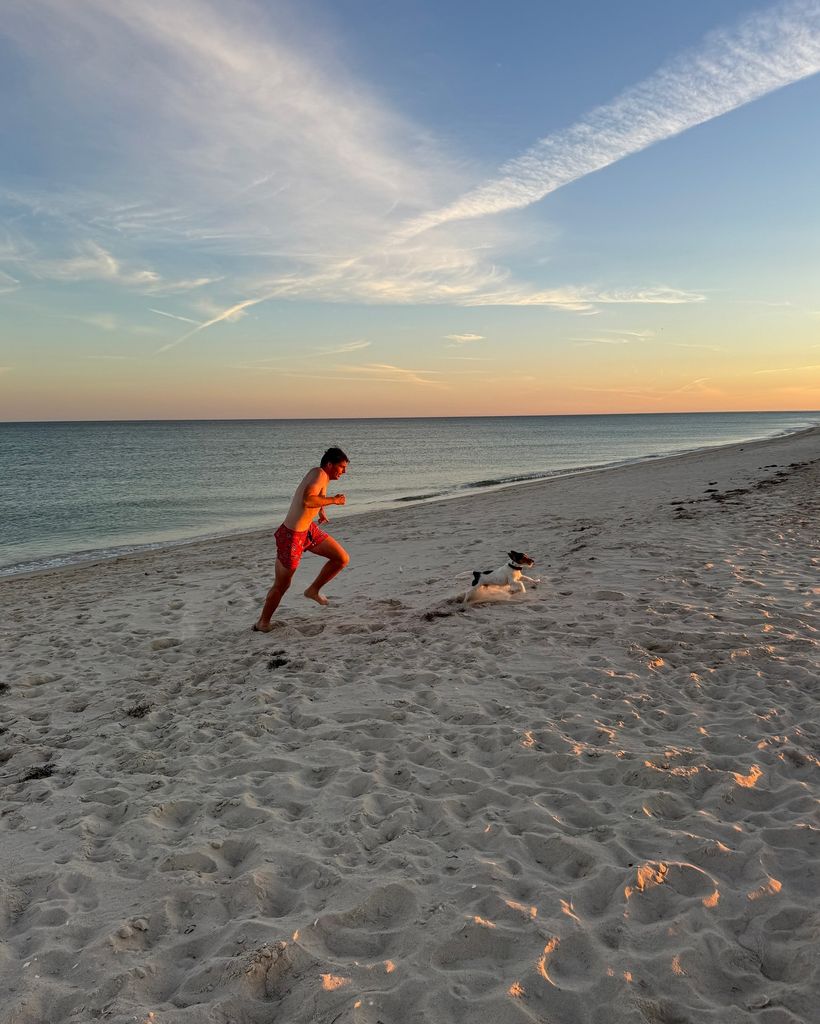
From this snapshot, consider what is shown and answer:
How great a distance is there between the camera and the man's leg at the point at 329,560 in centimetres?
723

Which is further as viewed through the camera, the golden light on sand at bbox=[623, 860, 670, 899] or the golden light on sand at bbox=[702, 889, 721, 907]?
the golden light on sand at bbox=[623, 860, 670, 899]

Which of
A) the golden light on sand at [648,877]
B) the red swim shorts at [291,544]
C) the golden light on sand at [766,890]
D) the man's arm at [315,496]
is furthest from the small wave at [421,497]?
the golden light on sand at [766,890]

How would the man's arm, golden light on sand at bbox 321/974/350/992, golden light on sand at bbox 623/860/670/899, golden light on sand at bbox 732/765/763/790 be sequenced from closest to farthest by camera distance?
1. golden light on sand at bbox 321/974/350/992
2. golden light on sand at bbox 623/860/670/899
3. golden light on sand at bbox 732/765/763/790
4. the man's arm

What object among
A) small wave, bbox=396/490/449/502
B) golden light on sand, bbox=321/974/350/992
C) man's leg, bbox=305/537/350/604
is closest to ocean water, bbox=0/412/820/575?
small wave, bbox=396/490/449/502

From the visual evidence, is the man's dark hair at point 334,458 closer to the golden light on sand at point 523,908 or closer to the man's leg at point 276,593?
the man's leg at point 276,593

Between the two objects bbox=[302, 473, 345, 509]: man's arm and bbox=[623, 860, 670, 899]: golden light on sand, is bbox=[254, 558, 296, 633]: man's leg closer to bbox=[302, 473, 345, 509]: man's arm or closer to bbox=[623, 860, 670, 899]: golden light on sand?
bbox=[302, 473, 345, 509]: man's arm

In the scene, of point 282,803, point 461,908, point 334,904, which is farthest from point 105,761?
point 461,908

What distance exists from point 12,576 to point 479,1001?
13.2m

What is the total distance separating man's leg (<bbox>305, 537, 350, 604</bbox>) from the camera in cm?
723

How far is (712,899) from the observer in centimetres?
276

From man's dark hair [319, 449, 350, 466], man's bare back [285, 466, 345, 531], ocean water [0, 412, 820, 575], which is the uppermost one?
man's dark hair [319, 449, 350, 466]

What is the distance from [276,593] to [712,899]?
5.00 meters

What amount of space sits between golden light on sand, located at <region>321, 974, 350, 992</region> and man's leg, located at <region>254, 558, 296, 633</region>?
4.51 meters

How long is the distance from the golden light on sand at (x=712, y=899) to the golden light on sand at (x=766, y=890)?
0.39 feet
